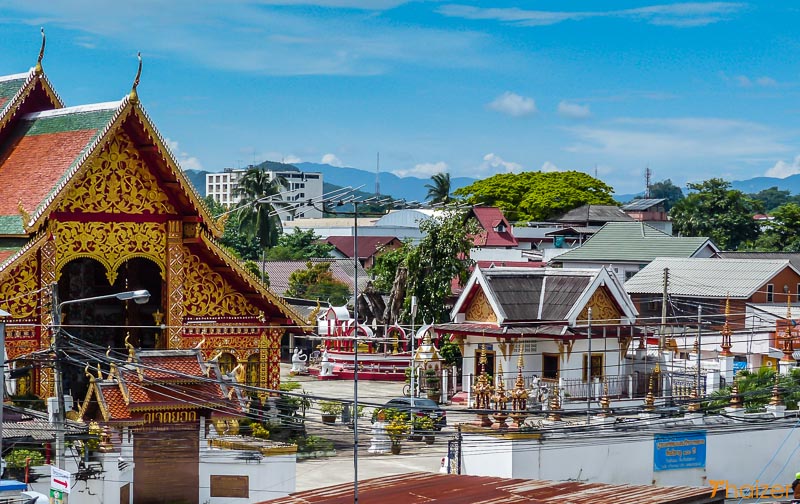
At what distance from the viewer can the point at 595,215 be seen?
373ft

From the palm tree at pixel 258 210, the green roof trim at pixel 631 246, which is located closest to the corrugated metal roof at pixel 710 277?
the green roof trim at pixel 631 246

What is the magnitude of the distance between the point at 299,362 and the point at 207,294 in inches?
1075

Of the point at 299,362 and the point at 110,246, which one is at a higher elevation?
the point at 110,246

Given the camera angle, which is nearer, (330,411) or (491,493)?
(491,493)

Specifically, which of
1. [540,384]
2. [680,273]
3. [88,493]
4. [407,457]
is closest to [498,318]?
[540,384]

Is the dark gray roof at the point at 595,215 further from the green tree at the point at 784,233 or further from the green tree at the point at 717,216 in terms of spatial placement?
the green tree at the point at 784,233

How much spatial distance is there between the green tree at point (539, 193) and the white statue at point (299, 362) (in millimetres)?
63743

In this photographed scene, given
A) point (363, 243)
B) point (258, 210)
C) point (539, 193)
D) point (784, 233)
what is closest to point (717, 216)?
point (784, 233)

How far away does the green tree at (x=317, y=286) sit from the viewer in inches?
2889

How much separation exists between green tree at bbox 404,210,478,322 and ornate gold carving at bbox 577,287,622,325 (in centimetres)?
1551

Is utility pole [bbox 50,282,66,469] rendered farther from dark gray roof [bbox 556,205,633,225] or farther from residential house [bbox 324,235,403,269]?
dark gray roof [bbox 556,205,633,225]

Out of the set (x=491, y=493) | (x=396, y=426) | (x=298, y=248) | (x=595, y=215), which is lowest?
(x=396, y=426)

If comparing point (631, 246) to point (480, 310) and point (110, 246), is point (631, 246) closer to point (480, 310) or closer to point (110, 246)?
point (480, 310)

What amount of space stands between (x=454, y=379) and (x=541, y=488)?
2034 centimetres
